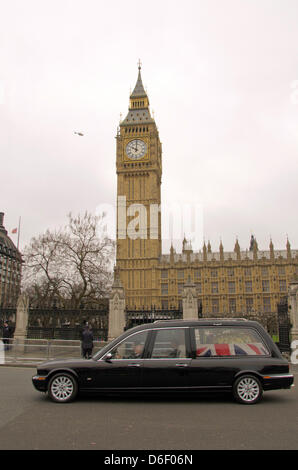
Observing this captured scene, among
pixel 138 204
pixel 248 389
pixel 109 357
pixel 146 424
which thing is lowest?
pixel 146 424

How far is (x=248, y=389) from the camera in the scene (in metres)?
6.80

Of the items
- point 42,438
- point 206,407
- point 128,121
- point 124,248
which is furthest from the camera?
point 128,121

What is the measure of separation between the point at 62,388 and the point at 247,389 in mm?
3535

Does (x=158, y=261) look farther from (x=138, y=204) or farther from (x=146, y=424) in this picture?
(x=146, y=424)

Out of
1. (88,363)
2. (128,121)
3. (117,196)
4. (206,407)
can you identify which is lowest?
(206,407)

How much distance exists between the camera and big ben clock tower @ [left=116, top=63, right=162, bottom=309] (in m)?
72.2

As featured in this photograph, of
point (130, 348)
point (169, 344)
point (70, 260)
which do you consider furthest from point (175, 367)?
point (70, 260)

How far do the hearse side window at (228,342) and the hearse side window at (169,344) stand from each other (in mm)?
313
